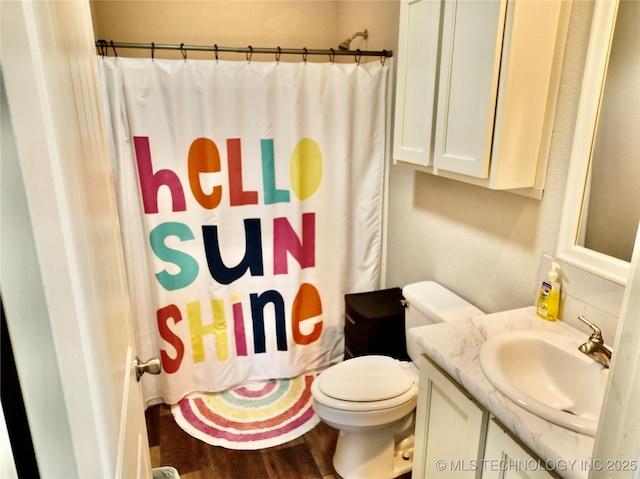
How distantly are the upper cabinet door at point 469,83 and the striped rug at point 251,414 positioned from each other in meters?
1.50

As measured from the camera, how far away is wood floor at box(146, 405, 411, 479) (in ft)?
6.44

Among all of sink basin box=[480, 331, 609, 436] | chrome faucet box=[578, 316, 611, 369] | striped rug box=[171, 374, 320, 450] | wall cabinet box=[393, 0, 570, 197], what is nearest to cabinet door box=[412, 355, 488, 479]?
sink basin box=[480, 331, 609, 436]

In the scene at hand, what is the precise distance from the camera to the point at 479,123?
1485mm

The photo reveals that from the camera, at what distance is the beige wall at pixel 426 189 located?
1.48 m

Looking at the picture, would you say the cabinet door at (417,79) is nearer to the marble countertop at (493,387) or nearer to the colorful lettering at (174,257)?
the marble countertop at (493,387)

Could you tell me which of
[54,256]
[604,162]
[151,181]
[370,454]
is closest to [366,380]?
[370,454]

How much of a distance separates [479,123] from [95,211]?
1256 millimetres

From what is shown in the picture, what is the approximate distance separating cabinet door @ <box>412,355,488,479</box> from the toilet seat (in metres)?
0.26

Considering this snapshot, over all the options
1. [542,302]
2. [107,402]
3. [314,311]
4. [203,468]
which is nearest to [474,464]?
[542,302]

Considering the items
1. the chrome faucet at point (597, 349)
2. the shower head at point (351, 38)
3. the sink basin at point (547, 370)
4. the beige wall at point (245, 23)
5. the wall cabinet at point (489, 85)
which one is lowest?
the sink basin at point (547, 370)

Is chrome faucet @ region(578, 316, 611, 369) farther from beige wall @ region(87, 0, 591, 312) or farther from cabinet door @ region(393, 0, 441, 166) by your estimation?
cabinet door @ region(393, 0, 441, 166)

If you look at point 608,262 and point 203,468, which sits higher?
point 608,262

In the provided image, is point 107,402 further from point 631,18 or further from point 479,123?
point 631,18

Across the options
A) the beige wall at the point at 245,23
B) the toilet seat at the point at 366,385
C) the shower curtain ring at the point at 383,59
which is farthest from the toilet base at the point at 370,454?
the beige wall at the point at 245,23
